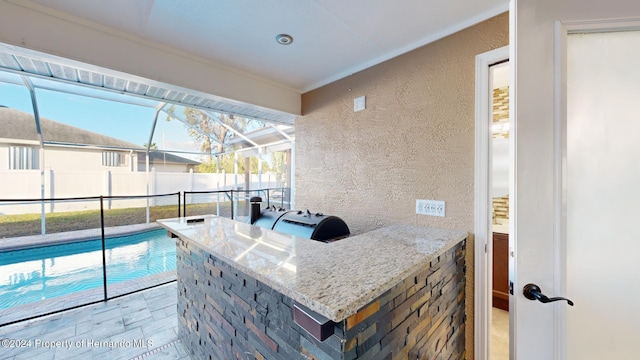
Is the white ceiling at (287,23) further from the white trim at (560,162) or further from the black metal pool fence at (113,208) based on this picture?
the black metal pool fence at (113,208)

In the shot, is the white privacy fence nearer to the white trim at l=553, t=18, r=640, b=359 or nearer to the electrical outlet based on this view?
the electrical outlet

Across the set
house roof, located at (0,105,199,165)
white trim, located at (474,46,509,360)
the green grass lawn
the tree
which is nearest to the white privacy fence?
the green grass lawn

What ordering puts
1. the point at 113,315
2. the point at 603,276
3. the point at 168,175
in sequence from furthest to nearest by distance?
the point at 168,175
the point at 113,315
the point at 603,276

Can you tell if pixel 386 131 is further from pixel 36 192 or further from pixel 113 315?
pixel 36 192

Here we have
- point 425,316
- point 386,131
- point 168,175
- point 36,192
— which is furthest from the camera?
point 168,175

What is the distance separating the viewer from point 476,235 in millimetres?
1626

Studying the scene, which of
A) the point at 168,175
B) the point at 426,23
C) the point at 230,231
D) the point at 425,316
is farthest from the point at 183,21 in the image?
the point at 168,175

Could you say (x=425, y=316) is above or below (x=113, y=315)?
above

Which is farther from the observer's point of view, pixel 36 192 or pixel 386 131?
pixel 36 192

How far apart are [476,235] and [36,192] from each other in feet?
28.9

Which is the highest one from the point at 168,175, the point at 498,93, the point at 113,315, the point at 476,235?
the point at 498,93

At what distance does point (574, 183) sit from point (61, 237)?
8.55 metres

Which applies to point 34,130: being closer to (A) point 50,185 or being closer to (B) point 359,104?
(A) point 50,185

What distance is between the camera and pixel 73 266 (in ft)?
14.6
